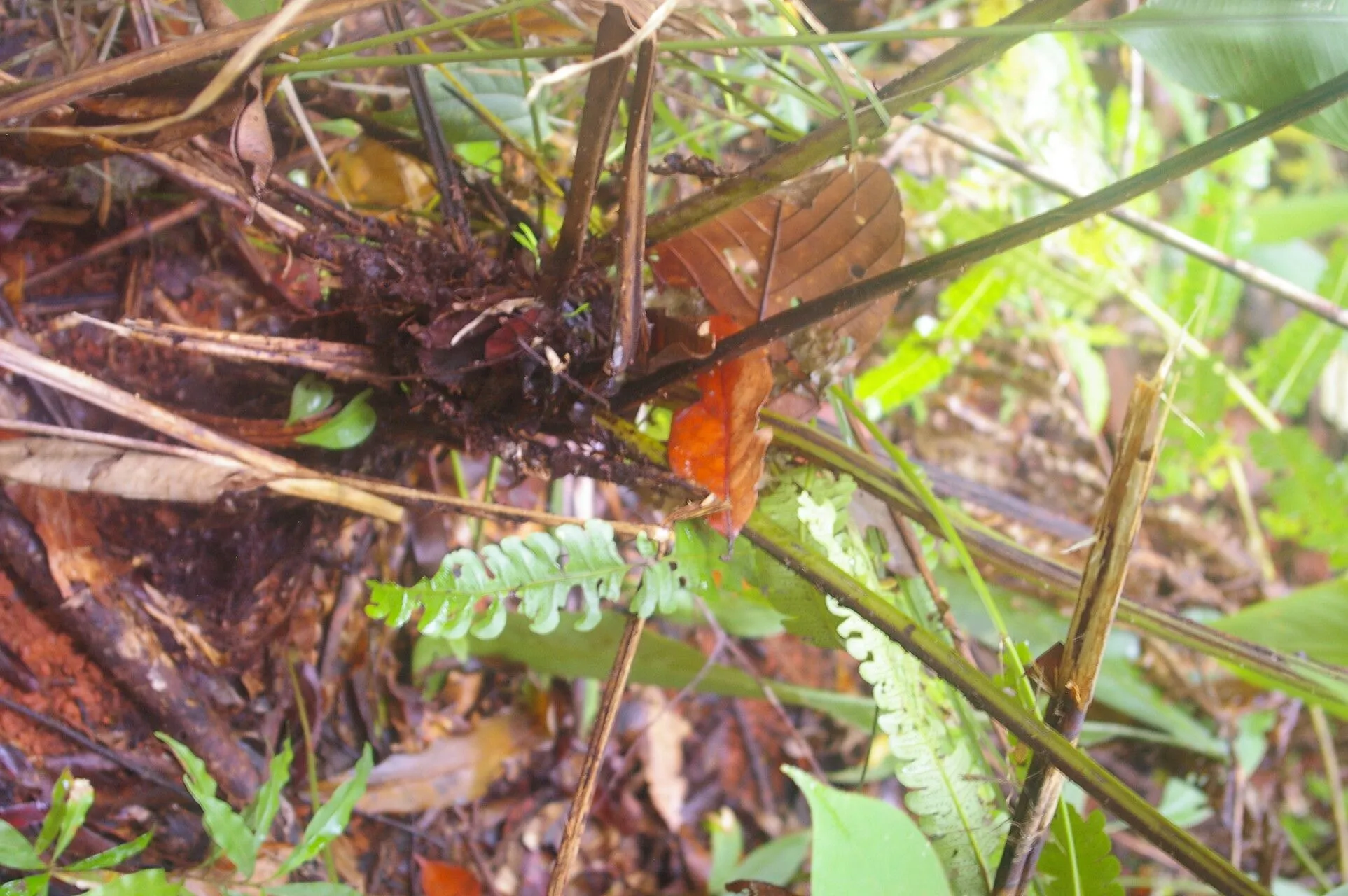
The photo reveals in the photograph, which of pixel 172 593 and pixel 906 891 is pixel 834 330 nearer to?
pixel 906 891

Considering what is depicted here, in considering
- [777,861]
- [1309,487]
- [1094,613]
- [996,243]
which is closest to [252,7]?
[996,243]

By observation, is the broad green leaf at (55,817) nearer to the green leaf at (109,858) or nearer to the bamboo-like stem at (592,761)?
the green leaf at (109,858)

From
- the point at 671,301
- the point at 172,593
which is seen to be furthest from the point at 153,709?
the point at 671,301

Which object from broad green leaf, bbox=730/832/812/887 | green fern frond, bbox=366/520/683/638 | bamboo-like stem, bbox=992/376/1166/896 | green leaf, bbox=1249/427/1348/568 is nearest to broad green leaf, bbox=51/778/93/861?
green fern frond, bbox=366/520/683/638

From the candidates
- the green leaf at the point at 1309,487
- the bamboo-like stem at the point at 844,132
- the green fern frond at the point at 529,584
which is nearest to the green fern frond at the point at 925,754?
the green fern frond at the point at 529,584

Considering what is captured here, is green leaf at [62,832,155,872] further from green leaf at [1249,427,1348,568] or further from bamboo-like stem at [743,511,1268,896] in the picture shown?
green leaf at [1249,427,1348,568]
